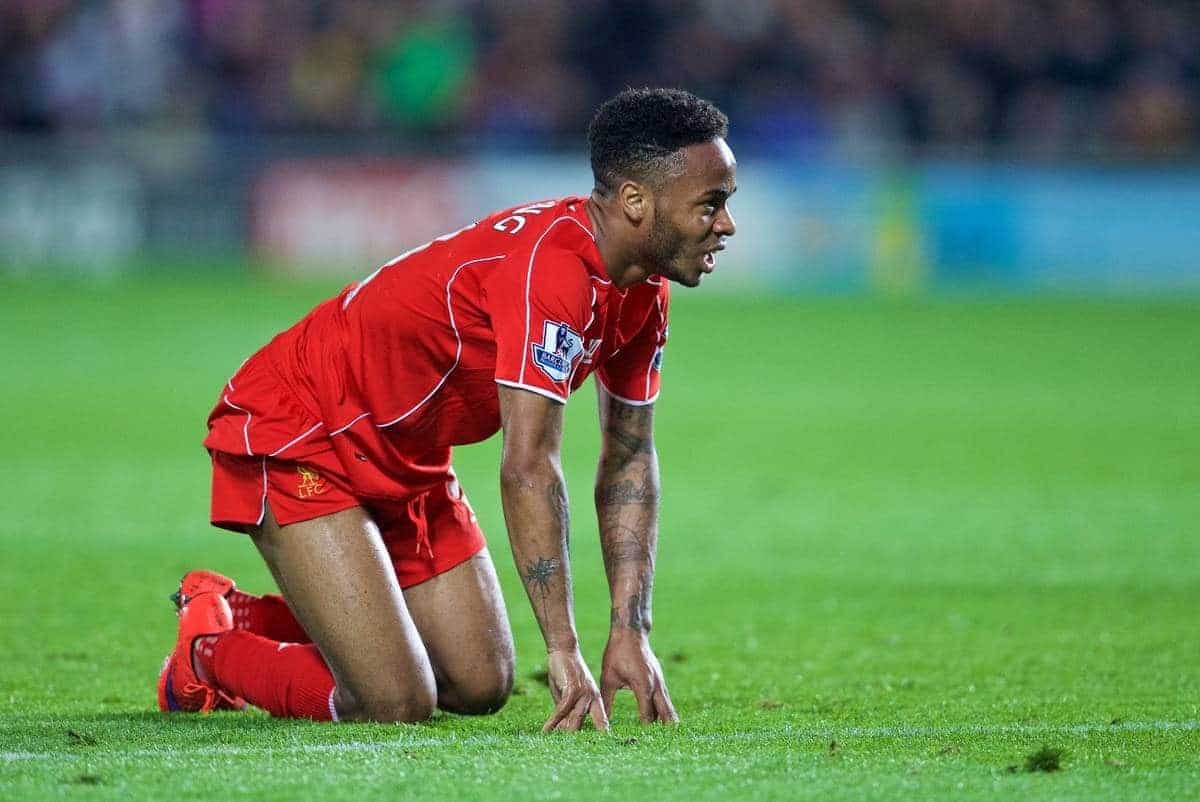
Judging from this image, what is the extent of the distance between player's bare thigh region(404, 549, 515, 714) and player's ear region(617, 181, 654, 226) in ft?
5.05

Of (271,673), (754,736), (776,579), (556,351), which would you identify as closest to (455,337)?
(556,351)

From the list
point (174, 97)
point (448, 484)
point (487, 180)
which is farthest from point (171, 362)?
point (448, 484)

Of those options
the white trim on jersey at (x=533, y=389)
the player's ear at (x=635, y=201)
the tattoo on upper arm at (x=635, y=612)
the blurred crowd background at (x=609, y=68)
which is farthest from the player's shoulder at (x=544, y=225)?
the blurred crowd background at (x=609, y=68)

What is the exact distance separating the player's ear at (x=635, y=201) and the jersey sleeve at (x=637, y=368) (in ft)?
1.70

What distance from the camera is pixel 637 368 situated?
5.29m

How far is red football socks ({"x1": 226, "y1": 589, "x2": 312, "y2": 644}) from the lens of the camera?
5.91 metres

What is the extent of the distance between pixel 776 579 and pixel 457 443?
3.03m

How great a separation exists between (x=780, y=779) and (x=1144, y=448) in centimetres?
860

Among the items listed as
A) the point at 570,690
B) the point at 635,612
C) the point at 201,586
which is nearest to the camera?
the point at 570,690

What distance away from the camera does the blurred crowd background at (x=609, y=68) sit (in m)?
23.1

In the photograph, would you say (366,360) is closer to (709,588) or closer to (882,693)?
(882,693)

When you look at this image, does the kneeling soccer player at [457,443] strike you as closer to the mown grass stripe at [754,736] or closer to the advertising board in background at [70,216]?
the mown grass stripe at [754,736]

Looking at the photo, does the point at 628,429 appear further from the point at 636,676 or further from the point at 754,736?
the point at 754,736

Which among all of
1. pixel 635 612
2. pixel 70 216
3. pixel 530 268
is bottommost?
pixel 635 612
